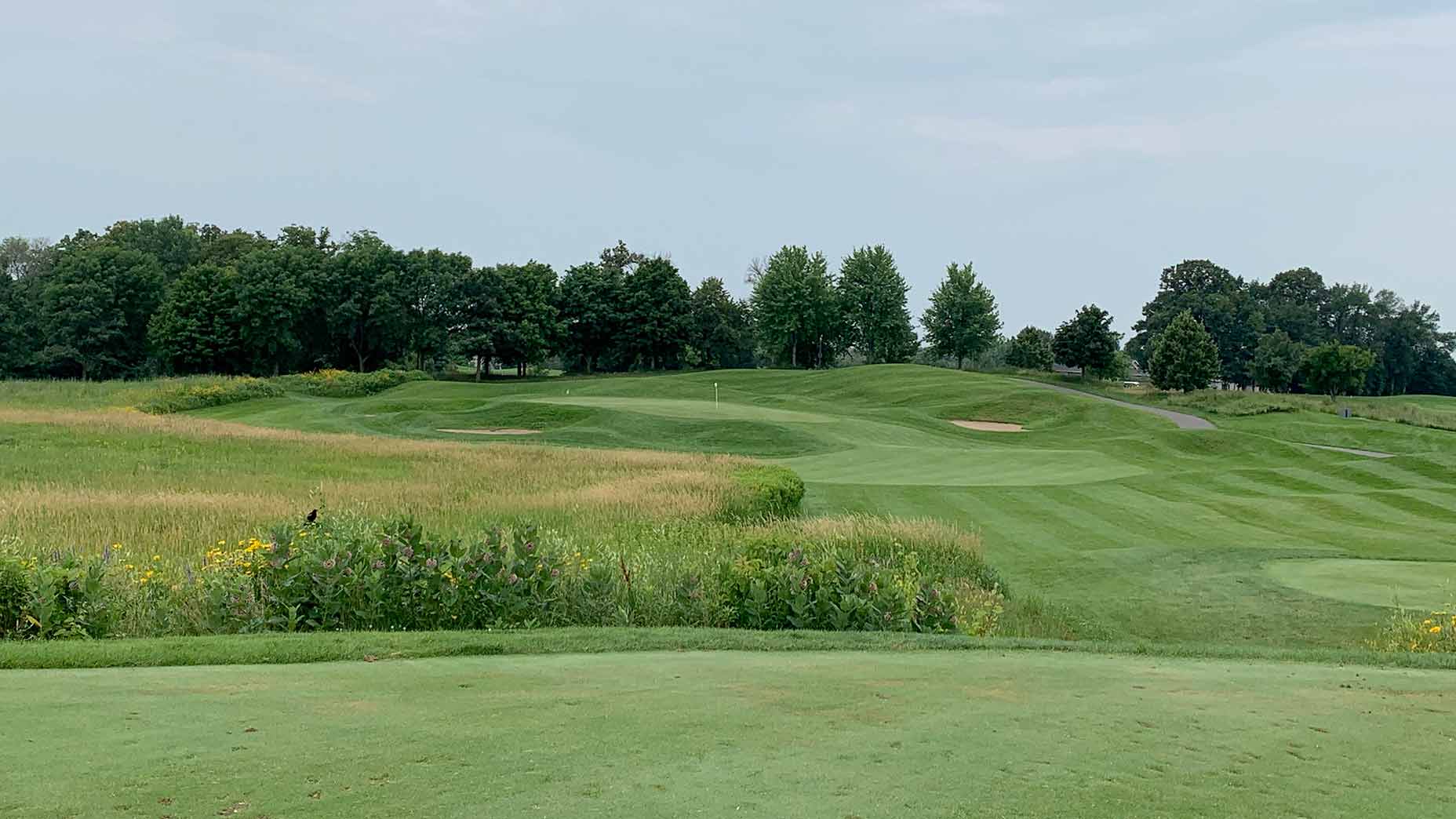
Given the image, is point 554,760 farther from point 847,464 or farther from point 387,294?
point 387,294

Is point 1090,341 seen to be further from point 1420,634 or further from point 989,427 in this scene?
point 1420,634

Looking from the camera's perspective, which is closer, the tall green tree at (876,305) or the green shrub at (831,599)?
the green shrub at (831,599)

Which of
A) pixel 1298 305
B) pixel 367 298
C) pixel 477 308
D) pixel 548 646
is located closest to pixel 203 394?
pixel 367 298

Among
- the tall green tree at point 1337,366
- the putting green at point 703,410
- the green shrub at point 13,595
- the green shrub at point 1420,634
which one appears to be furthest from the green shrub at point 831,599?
the tall green tree at point 1337,366

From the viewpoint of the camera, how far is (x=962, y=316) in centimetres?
8612

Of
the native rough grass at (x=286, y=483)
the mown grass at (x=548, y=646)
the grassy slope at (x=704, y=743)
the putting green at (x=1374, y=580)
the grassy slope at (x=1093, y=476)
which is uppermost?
the grassy slope at (x=704, y=743)

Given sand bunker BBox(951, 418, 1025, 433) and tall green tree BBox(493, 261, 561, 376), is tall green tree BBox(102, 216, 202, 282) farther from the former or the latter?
sand bunker BBox(951, 418, 1025, 433)

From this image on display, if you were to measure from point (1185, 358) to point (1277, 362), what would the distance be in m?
22.2

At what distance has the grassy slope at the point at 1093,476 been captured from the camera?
556 inches

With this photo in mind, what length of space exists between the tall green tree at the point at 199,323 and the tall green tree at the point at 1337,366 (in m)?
74.1

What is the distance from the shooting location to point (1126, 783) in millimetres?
4645

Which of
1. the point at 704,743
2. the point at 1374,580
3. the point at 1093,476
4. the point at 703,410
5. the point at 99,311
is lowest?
the point at 1093,476

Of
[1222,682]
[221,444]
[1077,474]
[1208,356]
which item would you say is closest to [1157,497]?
[1077,474]

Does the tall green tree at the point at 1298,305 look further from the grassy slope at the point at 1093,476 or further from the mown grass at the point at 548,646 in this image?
the mown grass at the point at 548,646
